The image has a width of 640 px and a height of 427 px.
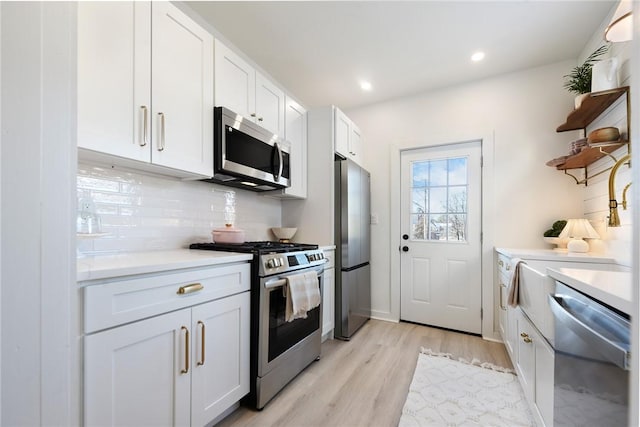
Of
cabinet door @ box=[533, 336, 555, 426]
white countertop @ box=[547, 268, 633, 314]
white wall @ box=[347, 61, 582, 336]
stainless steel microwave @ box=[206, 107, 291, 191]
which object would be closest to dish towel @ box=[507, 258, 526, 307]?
cabinet door @ box=[533, 336, 555, 426]

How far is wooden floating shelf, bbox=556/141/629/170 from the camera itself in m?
1.80

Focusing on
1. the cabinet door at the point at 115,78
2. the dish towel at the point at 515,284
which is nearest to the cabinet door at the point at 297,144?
the cabinet door at the point at 115,78

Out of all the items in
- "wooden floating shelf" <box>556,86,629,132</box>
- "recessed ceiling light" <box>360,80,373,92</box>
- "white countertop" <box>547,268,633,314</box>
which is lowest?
"white countertop" <box>547,268,633,314</box>

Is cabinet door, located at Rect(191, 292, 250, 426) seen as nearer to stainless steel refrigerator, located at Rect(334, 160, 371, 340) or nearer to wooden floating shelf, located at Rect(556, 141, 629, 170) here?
stainless steel refrigerator, located at Rect(334, 160, 371, 340)

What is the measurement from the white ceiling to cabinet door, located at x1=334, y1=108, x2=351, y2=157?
43 cm

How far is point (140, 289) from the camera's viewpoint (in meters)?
1.10

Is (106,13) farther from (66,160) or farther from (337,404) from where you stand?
(337,404)

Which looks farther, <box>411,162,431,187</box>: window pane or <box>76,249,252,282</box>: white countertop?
<box>411,162,431,187</box>: window pane

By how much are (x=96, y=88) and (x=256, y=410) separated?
1868 millimetres

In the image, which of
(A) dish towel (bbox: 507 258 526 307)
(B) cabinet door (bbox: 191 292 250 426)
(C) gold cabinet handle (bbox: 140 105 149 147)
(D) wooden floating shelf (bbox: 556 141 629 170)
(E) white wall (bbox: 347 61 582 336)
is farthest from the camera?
(E) white wall (bbox: 347 61 582 336)

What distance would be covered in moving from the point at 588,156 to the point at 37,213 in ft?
9.96

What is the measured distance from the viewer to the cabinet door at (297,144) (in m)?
2.57

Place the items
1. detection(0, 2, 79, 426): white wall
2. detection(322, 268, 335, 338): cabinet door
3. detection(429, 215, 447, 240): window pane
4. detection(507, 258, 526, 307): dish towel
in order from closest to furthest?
detection(0, 2, 79, 426): white wall < detection(507, 258, 526, 307): dish towel < detection(322, 268, 335, 338): cabinet door < detection(429, 215, 447, 240): window pane

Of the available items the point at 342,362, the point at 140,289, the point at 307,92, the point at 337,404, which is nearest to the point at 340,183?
the point at 307,92
